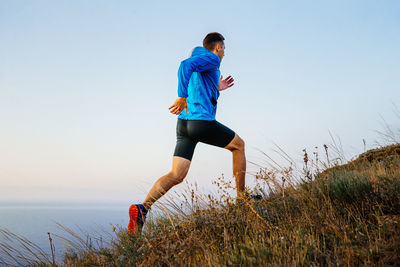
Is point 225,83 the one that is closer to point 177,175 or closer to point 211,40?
point 211,40

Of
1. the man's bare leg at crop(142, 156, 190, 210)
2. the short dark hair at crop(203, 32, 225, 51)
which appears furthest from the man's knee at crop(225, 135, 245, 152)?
the short dark hair at crop(203, 32, 225, 51)

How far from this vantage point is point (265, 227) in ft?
9.54

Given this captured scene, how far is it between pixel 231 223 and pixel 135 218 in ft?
4.35

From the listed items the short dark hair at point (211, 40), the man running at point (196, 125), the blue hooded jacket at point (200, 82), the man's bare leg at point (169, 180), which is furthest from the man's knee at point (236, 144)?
the short dark hair at point (211, 40)

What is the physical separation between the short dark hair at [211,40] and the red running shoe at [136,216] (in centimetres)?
234

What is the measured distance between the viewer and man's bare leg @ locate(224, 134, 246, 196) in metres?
4.16

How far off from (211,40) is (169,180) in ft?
6.66

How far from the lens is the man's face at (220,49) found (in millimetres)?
4266

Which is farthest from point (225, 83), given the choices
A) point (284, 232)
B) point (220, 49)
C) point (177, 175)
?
point (284, 232)

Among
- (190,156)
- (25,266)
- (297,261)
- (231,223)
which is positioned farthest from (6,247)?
(297,261)

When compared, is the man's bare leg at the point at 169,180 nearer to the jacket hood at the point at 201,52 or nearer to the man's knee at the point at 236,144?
the man's knee at the point at 236,144

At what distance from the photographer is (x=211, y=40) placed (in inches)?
169

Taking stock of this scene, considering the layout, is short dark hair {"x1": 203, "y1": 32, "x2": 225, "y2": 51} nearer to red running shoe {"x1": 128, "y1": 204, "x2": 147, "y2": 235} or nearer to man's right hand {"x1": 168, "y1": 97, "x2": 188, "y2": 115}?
man's right hand {"x1": 168, "y1": 97, "x2": 188, "y2": 115}

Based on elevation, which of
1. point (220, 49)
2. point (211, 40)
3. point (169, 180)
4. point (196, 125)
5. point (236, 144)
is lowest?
point (169, 180)
